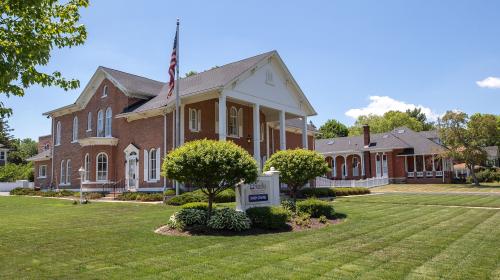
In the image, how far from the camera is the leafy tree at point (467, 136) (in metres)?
39.7

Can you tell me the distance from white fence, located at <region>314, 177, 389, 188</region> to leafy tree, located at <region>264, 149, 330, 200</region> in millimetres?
20322

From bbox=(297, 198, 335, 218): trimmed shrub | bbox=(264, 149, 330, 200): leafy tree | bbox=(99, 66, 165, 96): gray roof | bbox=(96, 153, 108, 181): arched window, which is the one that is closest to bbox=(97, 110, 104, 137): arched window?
bbox=(96, 153, 108, 181): arched window

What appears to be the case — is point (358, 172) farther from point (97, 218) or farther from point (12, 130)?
point (12, 130)

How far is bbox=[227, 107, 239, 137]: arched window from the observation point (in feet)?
95.9

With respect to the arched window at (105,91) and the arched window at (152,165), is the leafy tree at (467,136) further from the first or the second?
the arched window at (105,91)

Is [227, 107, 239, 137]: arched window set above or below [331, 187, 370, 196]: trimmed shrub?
above

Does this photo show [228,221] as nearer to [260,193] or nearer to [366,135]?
[260,193]

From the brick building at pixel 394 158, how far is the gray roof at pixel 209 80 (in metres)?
25.3

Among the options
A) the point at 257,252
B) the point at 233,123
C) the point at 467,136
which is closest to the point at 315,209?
the point at 257,252

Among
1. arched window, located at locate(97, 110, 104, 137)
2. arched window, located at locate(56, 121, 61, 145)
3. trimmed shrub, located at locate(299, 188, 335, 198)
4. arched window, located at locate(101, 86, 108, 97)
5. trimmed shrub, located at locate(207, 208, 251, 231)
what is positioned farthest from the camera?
arched window, located at locate(56, 121, 61, 145)

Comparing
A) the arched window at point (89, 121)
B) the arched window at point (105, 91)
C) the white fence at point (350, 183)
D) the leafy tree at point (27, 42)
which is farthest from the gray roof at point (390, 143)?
the leafy tree at point (27, 42)

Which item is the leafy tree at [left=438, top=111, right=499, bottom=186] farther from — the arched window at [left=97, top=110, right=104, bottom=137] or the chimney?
the arched window at [left=97, top=110, right=104, bottom=137]

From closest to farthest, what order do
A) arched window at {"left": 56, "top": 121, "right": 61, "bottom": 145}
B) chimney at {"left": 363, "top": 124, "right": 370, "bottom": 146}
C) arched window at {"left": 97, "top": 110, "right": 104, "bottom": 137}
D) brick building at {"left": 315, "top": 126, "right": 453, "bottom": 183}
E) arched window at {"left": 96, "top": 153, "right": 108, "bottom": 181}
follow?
1. arched window at {"left": 96, "top": 153, "right": 108, "bottom": 181}
2. arched window at {"left": 97, "top": 110, "right": 104, "bottom": 137}
3. arched window at {"left": 56, "top": 121, "right": 61, "bottom": 145}
4. brick building at {"left": 315, "top": 126, "right": 453, "bottom": 183}
5. chimney at {"left": 363, "top": 124, "right": 370, "bottom": 146}

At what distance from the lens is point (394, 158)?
1886 inches
